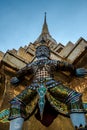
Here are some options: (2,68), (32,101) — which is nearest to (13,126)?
(32,101)

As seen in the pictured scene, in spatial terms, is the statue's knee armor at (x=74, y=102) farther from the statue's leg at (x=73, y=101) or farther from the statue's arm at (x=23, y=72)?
the statue's arm at (x=23, y=72)

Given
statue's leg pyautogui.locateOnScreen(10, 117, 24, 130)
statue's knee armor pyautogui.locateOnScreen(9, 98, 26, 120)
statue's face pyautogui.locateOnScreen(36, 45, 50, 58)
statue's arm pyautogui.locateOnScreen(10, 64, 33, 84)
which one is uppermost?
statue's face pyautogui.locateOnScreen(36, 45, 50, 58)

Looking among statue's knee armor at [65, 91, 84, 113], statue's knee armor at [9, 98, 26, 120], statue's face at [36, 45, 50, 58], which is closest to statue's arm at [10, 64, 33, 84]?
statue's face at [36, 45, 50, 58]

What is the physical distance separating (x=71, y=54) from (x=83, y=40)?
492 mm

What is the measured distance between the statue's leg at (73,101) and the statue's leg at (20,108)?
40cm

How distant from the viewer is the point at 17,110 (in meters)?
4.52

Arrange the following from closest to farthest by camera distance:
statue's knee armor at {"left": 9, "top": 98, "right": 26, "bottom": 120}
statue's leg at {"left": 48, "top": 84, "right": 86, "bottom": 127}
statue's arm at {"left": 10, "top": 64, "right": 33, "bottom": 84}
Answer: statue's leg at {"left": 48, "top": 84, "right": 86, "bottom": 127} < statue's knee armor at {"left": 9, "top": 98, "right": 26, "bottom": 120} < statue's arm at {"left": 10, "top": 64, "right": 33, "bottom": 84}

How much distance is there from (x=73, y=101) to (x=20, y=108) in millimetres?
A: 958

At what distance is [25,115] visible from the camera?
4602mm

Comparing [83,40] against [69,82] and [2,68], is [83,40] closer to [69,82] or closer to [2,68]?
[69,82]

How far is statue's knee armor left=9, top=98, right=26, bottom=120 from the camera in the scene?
4457 millimetres

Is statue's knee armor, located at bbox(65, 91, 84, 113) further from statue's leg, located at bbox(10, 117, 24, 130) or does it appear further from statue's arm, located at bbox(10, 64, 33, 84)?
statue's arm, located at bbox(10, 64, 33, 84)

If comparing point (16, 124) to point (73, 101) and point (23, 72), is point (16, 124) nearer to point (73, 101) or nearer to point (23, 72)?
point (73, 101)

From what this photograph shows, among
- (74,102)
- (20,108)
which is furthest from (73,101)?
(20,108)
